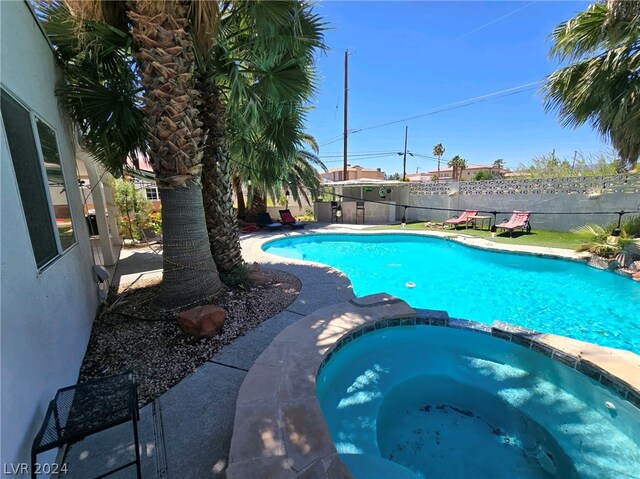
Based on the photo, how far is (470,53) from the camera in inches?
666

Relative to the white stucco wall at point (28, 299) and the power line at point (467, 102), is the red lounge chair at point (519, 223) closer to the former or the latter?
the power line at point (467, 102)

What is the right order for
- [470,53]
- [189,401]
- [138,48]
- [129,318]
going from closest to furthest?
[189,401]
[138,48]
[129,318]
[470,53]

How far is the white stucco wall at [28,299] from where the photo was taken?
176 cm

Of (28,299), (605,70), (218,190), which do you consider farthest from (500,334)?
(605,70)

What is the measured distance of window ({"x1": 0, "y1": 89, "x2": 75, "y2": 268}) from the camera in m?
2.49

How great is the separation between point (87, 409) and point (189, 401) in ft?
3.33

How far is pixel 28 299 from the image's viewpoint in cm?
217

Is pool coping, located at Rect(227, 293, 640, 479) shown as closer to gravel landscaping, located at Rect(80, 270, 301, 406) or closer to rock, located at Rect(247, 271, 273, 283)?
gravel landscaping, located at Rect(80, 270, 301, 406)

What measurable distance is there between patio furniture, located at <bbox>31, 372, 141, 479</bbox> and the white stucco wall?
112 millimetres

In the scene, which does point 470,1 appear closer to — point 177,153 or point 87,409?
point 177,153

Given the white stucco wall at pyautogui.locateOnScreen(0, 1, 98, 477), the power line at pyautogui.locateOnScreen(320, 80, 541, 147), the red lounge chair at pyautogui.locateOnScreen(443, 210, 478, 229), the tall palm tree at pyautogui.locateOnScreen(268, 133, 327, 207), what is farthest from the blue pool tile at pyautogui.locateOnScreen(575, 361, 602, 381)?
the power line at pyautogui.locateOnScreen(320, 80, 541, 147)

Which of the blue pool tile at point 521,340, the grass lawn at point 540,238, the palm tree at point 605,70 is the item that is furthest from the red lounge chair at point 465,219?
the blue pool tile at point 521,340

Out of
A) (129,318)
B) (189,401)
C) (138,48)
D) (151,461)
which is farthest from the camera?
(129,318)

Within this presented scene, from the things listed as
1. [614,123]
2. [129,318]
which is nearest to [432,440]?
[129,318]
